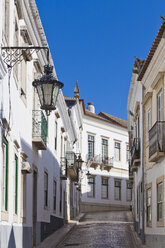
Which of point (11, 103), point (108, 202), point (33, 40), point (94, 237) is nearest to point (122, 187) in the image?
point (108, 202)

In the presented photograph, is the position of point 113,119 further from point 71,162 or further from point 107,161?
point 71,162

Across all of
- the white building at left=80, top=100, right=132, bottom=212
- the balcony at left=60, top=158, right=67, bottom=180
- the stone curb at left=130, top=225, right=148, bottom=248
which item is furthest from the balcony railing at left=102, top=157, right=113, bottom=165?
the stone curb at left=130, top=225, right=148, bottom=248

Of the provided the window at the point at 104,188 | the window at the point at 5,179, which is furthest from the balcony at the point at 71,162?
the window at the point at 5,179

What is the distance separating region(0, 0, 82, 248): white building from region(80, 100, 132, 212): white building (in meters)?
18.7

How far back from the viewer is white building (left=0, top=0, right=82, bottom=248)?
33.9 ft

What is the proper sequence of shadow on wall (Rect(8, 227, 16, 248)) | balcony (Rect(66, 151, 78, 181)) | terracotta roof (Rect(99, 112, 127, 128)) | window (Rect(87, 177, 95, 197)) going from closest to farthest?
shadow on wall (Rect(8, 227, 16, 248))
balcony (Rect(66, 151, 78, 181))
window (Rect(87, 177, 95, 197))
terracotta roof (Rect(99, 112, 127, 128))

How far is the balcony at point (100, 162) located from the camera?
40.3 meters

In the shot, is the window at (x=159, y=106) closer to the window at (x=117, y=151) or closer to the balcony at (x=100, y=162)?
the balcony at (x=100, y=162)

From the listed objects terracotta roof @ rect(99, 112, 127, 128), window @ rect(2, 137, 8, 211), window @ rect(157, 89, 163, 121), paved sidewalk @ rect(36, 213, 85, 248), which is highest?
terracotta roof @ rect(99, 112, 127, 128)

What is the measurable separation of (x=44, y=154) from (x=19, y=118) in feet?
18.8

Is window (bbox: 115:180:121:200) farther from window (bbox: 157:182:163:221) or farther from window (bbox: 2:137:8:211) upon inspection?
window (bbox: 2:137:8:211)

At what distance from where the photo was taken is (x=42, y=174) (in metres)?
17.5

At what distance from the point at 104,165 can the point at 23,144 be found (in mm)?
28384

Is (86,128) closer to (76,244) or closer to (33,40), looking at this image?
(76,244)
